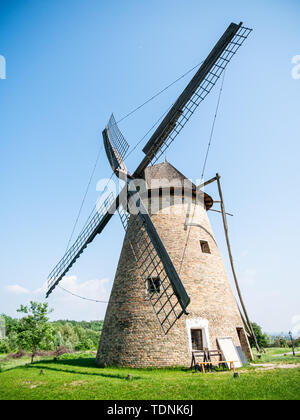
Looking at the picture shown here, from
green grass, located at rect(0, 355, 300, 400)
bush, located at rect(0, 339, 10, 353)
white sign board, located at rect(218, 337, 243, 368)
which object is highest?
bush, located at rect(0, 339, 10, 353)

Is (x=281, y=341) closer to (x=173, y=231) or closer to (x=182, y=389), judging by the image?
(x=173, y=231)

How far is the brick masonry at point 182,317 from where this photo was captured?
28.8ft

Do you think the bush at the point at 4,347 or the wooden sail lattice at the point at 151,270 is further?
the bush at the point at 4,347

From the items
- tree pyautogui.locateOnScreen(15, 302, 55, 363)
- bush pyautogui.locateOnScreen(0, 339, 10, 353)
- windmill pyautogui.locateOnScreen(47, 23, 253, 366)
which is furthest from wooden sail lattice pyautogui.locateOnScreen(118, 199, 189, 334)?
bush pyautogui.locateOnScreen(0, 339, 10, 353)

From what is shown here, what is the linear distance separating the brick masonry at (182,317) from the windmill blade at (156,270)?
1.10ft

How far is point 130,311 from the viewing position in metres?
9.60

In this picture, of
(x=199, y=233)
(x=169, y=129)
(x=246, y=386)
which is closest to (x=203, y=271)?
(x=199, y=233)

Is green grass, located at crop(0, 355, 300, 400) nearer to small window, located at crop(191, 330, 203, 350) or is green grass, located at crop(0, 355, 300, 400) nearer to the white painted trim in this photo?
the white painted trim

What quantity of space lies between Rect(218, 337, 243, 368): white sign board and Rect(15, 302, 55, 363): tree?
11.2m

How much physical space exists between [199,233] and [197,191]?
2101mm

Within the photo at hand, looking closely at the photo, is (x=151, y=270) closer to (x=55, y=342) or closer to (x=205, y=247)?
(x=205, y=247)

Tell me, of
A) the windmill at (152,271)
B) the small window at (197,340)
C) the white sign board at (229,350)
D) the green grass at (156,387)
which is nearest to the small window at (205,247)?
the windmill at (152,271)

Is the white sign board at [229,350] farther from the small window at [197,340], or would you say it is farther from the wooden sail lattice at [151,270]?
the wooden sail lattice at [151,270]

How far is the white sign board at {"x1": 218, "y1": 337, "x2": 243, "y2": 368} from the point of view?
8.84m
